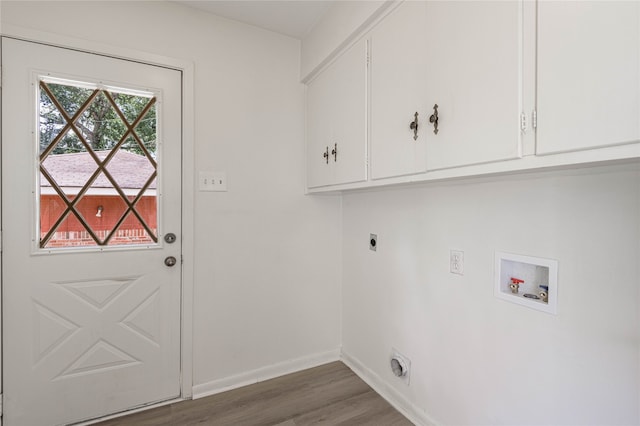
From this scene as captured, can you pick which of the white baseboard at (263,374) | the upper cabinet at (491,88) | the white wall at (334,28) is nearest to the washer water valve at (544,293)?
the upper cabinet at (491,88)

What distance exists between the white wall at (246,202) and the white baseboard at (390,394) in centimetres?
Answer: 27

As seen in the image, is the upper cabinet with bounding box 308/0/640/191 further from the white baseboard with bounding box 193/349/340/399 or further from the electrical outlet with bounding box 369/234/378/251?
the white baseboard with bounding box 193/349/340/399

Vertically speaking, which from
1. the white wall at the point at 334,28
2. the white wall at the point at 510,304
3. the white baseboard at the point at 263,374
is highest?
the white wall at the point at 334,28

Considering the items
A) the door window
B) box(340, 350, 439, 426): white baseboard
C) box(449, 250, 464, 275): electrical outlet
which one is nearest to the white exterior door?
the door window

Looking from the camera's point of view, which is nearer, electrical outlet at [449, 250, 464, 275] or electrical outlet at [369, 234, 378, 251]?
electrical outlet at [449, 250, 464, 275]

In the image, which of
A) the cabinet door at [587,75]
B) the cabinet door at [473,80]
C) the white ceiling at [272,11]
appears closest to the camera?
the cabinet door at [587,75]

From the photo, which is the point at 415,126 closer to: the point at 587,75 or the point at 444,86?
the point at 444,86

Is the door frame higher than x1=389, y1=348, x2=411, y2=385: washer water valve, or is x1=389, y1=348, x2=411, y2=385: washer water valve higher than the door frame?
the door frame

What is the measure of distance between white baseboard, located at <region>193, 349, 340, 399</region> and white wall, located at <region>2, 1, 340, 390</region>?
0.7 inches

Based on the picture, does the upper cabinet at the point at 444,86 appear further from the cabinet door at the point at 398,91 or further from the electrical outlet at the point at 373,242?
the electrical outlet at the point at 373,242

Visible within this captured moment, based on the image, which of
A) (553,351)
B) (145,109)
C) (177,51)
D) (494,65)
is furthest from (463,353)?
(177,51)

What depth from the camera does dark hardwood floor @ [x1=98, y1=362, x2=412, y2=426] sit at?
1.73 metres

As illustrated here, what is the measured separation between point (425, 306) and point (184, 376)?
154cm

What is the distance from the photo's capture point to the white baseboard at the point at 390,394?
5.53 ft
